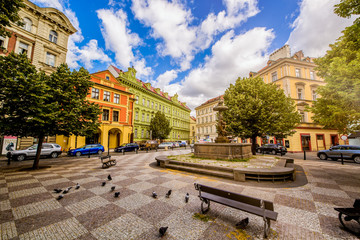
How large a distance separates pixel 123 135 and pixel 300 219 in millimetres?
27104

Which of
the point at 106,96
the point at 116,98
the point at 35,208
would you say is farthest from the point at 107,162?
the point at 116,98

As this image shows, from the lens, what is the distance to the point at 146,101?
117 feet

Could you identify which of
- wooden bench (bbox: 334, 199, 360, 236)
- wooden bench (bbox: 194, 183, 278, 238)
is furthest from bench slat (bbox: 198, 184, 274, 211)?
wooden bench (bbox: 334, 199, 360, 236)

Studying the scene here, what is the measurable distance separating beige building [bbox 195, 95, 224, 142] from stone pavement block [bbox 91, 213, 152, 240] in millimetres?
42547

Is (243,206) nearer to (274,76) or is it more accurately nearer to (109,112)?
(109,112)

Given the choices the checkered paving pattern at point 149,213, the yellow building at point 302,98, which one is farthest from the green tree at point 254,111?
the yellow building at point 302,98

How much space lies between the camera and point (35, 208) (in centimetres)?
388

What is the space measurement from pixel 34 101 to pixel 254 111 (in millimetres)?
17655

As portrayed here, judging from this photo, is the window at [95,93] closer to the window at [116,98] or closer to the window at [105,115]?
the window at [105,115]

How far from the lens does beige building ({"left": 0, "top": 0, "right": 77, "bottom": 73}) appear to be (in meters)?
16.9

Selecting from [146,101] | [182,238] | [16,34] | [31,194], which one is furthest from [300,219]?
[146,101]

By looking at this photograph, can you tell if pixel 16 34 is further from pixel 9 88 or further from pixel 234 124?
pixel 234 124

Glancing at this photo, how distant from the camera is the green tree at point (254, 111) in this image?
49.1ft

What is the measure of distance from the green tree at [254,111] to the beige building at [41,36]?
24.6 m
